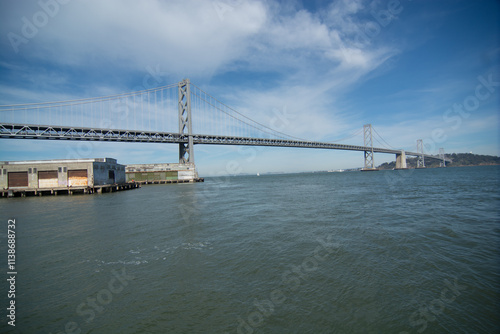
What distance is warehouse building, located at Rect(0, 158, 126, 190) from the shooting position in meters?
34.2

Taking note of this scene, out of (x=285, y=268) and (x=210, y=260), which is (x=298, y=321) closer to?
(x=285, y=268)

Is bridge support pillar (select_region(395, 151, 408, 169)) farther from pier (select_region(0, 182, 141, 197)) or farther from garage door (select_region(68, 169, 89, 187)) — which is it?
garage door (select_region(68, 169, 89, 187))

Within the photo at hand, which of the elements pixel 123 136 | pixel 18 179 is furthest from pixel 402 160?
pixel 18 179

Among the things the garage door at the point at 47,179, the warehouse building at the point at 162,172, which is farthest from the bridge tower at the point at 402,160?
the garage door at the point at 47,179

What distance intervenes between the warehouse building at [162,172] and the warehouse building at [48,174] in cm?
2955

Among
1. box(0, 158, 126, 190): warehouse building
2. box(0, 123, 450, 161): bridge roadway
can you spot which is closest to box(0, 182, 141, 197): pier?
box(0, 158, 126, 190): warehouse building

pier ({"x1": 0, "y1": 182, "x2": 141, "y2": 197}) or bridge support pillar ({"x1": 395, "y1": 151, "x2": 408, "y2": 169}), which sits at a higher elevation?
bridge support pillar ({"x1": 395, "y1": 151, "x2": 408, "y2": 169})

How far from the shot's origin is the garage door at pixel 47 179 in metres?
34.7

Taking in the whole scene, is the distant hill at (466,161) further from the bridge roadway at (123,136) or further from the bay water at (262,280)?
the bay water at (262,280)

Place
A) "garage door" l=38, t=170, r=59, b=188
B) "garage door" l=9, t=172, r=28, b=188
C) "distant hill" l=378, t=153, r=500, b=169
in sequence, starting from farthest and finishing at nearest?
"distant hill" l=378, t=153, r=500, b=169, "garage door" l=38, t=170, r=59, b=188, "garage door" l=9, t=172, r=28, b=188

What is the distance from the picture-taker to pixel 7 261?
23.0ft

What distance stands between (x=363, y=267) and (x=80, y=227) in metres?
13.3

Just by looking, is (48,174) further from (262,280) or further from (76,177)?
(262,280)

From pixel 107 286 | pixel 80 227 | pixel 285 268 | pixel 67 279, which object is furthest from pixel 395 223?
pixel 80 227
